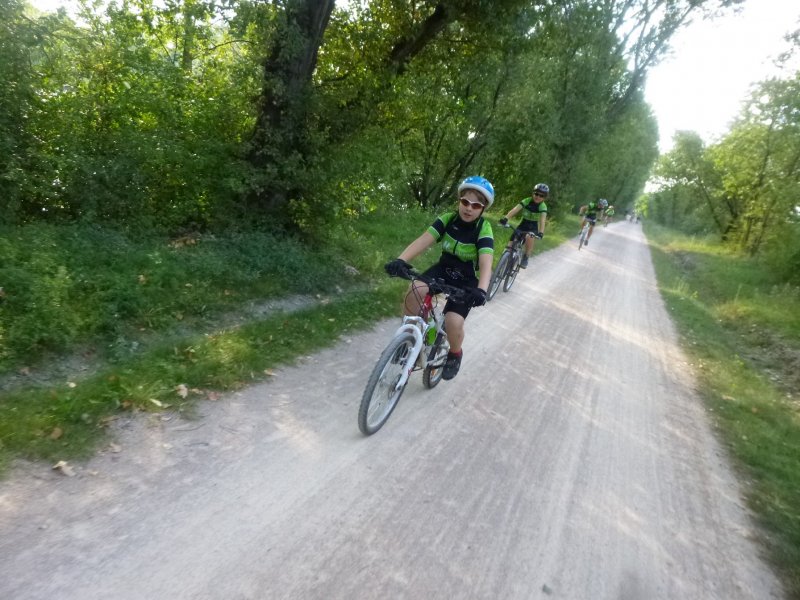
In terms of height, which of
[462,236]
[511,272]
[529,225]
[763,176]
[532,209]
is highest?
[763,176]

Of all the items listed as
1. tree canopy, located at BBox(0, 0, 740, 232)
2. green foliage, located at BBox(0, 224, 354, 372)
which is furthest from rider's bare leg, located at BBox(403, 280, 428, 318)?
tree canopy, located at BBox(0, 0, 740, 232)

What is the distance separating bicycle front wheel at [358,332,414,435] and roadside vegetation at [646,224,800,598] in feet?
10.5

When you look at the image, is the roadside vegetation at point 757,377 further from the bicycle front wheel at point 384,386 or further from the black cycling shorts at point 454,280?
the bicycle front wheel at point 384,386

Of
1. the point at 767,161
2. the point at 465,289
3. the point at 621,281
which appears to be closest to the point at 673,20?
the point at 767,161

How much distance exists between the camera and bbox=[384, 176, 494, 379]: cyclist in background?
4500 millimetres

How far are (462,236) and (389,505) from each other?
8.59ft

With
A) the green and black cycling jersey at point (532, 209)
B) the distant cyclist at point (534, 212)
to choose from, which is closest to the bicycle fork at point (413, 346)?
the distant cyclist at point (534, 212)

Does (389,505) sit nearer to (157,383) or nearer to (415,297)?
(415,297)

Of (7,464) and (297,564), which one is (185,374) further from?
(297,564)

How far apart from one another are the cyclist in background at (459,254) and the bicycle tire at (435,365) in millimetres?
78

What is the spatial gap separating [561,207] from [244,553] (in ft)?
90.4

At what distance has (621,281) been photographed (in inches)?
580

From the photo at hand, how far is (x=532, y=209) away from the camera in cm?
1062

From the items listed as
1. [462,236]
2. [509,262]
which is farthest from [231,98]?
[509,262]
